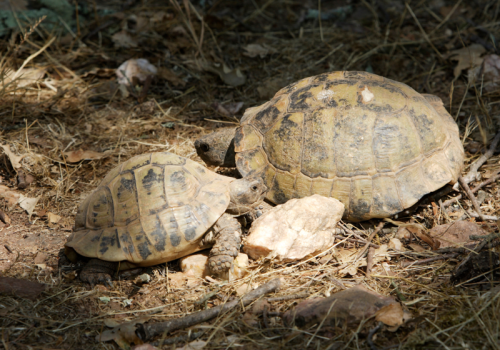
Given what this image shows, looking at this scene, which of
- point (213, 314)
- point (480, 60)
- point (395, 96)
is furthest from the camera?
point (480, 60)

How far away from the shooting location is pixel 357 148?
3674mm

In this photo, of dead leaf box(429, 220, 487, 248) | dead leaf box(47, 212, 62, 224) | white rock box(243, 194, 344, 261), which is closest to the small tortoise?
white rock box(243, 194, 344, 261)

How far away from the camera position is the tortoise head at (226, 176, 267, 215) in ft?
11.9

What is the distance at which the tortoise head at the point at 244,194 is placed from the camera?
142 inches

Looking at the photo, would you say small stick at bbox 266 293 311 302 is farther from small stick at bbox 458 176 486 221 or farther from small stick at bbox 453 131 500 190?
small stick at bbox 453 131 500 190

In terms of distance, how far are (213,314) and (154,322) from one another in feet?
1.44

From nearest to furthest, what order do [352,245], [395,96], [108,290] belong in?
[108,290], [352,245], [395,96]

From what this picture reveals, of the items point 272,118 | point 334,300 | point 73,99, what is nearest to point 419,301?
point 334,300

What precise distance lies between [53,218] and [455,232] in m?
3.73

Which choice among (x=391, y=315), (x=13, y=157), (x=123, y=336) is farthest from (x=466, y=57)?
(x=13, y=157)

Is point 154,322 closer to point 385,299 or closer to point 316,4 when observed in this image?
point 385,299

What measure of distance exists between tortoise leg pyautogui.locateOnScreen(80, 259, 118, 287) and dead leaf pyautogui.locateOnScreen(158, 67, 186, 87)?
128 inches

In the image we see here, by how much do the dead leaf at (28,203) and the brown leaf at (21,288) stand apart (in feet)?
3.41

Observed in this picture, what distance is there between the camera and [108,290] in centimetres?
326
